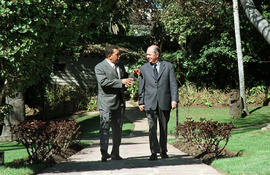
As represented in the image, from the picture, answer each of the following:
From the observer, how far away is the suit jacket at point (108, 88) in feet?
26.5

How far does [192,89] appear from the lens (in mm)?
27922

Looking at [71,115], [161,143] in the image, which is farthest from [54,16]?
Result: [71,115]

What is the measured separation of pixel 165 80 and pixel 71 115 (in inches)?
733

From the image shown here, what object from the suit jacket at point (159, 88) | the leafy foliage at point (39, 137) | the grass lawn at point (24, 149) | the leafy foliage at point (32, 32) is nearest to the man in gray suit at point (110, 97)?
the suit jacket at point (159, 88)

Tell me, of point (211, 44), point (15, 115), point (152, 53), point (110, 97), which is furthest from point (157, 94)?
point (211, 44)

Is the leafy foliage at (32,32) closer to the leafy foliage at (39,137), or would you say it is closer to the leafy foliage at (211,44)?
the leafy foliage at (39,137)

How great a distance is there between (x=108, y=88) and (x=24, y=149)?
587 centimetres

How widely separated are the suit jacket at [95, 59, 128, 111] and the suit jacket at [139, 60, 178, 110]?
52cm

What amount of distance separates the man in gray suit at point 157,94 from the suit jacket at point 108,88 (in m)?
0.52

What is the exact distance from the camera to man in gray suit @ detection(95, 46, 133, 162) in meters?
8.09

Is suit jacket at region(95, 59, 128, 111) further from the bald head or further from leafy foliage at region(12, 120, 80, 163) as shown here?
leafy foliage at region(12, 120, 80, 163)

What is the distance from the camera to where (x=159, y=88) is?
26.9 feet

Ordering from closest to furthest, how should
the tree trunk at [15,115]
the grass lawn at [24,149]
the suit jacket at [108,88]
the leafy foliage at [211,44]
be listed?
the grass lawn at [24,149]
the suit jacket at [108,88]
the tree trunk at [15,115]
the leafy foliage at [211,44]

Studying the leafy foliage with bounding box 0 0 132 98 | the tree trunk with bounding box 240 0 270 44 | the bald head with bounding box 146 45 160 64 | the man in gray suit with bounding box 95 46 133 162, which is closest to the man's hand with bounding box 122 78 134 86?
the man in gray suit with bounding box 95 46 133 162
